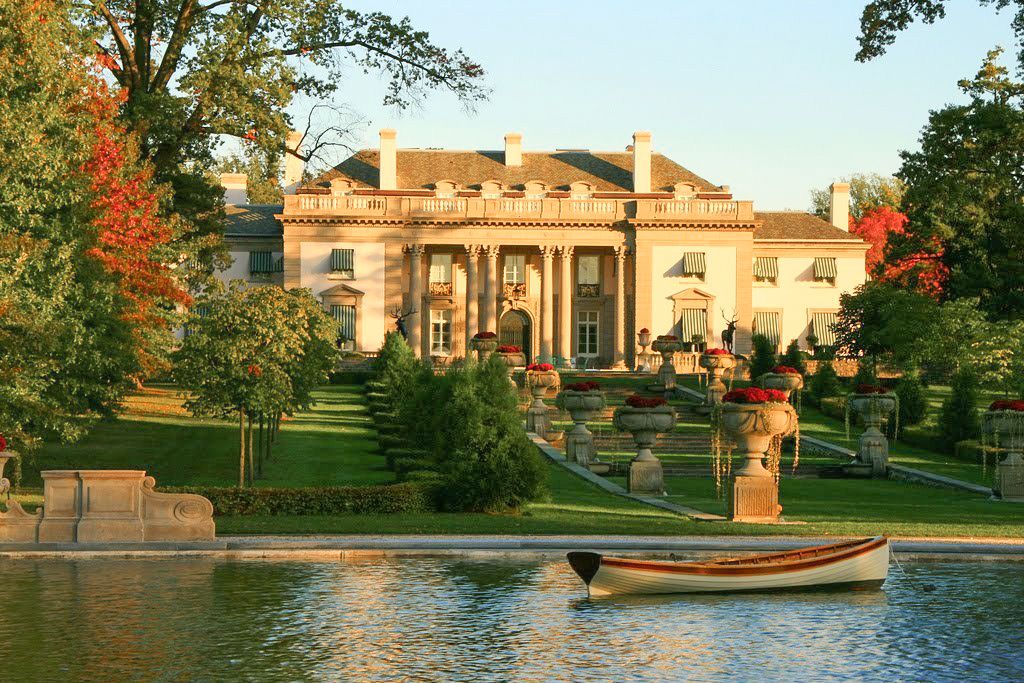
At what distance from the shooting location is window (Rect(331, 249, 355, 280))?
83.6 metres

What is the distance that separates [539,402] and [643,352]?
30.9 metres

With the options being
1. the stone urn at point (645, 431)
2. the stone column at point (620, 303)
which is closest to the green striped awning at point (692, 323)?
the stone column at point (620, 303)

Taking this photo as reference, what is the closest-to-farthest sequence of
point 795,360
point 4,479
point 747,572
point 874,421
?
1. point 747,572
2. point 4,479
3. point 874,421
4. point 795,360

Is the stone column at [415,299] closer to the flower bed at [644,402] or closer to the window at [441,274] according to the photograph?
the window at [441,274]

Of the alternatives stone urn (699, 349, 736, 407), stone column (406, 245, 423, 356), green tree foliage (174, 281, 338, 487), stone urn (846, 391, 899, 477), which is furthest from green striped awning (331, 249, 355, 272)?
green tree foliage (174, 281, 338, 487)

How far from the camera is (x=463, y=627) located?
15828 millimetres

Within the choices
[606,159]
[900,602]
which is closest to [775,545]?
[900,602]

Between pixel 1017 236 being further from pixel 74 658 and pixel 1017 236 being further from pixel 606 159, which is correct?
pixel 74 658

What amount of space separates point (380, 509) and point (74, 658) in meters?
13.0

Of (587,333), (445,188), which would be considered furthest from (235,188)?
(587,333)

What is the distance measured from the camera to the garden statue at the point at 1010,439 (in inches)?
1183

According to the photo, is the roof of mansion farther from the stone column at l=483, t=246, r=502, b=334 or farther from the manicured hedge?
the manicured hedge

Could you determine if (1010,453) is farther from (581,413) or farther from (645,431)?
(581,413)

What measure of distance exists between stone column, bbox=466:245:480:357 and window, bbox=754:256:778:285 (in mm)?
18131
